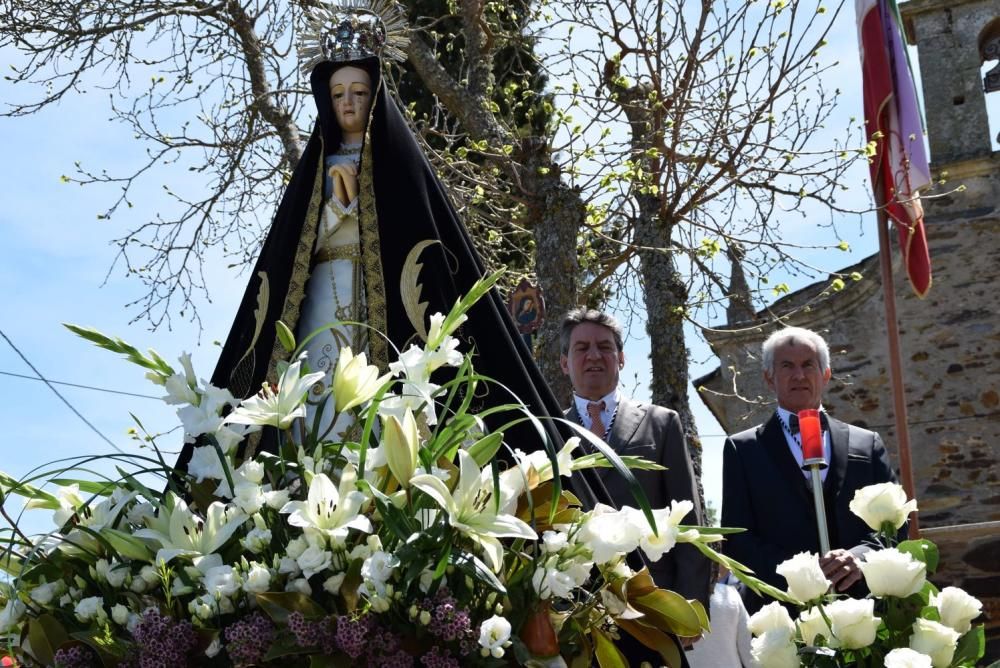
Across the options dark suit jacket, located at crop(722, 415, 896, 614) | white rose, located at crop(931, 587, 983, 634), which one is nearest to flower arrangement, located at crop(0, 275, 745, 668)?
white rose, located at crop(931, 587, 983, 634)

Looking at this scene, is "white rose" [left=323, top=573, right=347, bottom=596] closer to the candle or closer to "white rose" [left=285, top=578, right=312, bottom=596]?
"white rose" [left=285, top=578, right=312, bottom=596]

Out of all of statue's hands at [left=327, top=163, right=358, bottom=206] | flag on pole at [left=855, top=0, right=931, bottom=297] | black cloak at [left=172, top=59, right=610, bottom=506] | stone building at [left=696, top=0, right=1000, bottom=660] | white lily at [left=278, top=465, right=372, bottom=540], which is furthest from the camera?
stone building at [left=696, top=0, right=1000, bottom=660]

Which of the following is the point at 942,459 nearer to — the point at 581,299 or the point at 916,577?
the point at 581,299

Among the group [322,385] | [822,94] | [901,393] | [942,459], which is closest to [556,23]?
[822,94]

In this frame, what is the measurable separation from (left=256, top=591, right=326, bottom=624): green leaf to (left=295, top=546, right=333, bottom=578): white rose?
42 mm

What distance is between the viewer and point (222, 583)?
7.05 ft

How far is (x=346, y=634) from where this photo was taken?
205 centimetres

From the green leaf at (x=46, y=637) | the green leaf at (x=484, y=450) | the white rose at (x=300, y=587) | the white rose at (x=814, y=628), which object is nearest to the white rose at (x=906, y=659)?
the white rose at (x=814, y=628)

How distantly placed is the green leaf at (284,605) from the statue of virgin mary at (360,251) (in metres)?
1.22

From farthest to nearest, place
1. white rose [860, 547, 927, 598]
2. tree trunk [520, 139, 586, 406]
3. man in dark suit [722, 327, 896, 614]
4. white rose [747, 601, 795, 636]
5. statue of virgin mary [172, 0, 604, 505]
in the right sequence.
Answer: tree trunk [520, 139, 586, 406] → man in dark suit [722, 327, 896, 614] → statue of virgin mary [172, 0, 604, 505] → white rose [747, 601, 795, 636] → white rose [860, 547, 927, 598]

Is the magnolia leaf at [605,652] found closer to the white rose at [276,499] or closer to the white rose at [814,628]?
the white rose at [814,628]

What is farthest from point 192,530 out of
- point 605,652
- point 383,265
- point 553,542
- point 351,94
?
point 351,94

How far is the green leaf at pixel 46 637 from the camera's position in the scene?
2258mm

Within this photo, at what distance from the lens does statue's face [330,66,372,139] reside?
400 centimetres
